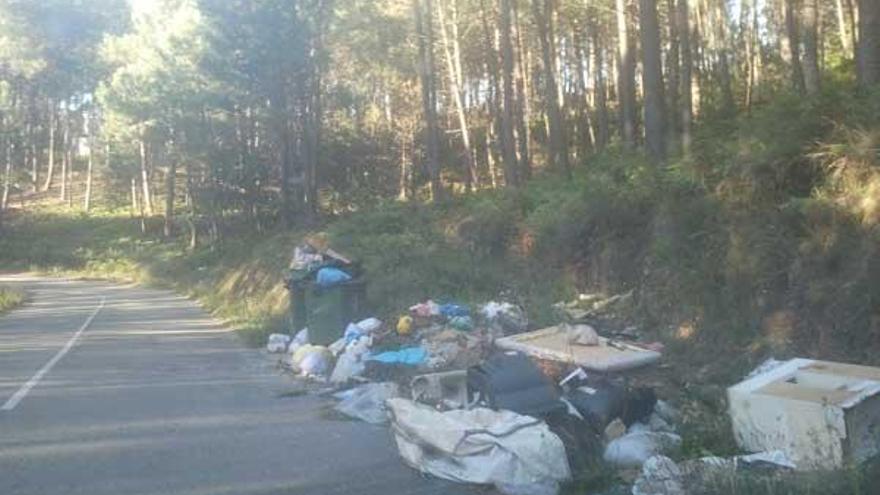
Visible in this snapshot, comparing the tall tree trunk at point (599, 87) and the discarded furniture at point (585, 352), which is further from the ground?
the tall tree trunk at point (599, 87)

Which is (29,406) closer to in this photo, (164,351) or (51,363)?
(51,363)

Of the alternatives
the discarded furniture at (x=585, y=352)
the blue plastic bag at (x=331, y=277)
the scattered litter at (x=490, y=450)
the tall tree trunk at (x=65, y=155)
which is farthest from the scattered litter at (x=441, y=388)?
the tall tree trunk at (x=65, y=155)

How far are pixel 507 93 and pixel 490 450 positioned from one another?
22.8 meters

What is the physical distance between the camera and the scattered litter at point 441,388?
9.40 meters

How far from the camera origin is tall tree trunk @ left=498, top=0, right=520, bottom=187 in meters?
28.3

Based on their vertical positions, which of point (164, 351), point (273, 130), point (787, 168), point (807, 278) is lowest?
point (164, 351)

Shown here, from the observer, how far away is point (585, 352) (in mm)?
9914

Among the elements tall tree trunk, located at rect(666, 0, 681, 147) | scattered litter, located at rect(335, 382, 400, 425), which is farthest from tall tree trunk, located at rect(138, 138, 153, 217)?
scattered litter, located at rect(335, 382, 400, 425)

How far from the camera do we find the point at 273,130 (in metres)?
39.3

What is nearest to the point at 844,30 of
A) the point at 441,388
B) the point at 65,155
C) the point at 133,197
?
the point at 441,388

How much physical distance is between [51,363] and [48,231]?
54046mm

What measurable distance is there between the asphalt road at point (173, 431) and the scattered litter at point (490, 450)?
156 mm

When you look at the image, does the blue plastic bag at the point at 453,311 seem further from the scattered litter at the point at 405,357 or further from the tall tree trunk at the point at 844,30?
the tall tree trunk at the point at 844,30

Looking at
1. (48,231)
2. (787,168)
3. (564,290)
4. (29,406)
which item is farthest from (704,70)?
(48,231)
